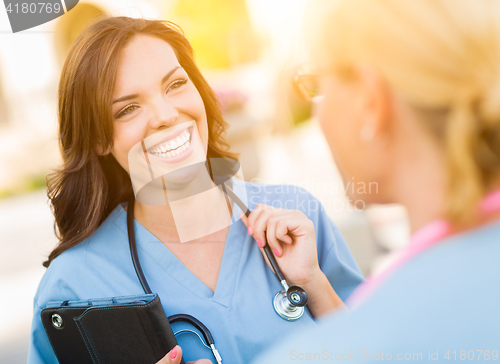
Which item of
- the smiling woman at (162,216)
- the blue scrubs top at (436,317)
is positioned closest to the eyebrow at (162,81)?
the smiling woman at (162,216)

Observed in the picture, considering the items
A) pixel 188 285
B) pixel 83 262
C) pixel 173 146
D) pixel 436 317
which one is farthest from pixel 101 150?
pixel 436 317

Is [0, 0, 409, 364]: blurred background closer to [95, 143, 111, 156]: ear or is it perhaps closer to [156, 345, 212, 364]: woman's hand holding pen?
[95, 143, 111, 156]: ear

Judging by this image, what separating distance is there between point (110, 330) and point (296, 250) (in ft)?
1.48

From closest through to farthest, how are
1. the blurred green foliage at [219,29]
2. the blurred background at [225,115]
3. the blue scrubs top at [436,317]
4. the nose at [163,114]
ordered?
the blue scrubs top at [436,317] < the nose at [163,114] < the blurred background at [225,115] < the blurred green foliage at [219,29]

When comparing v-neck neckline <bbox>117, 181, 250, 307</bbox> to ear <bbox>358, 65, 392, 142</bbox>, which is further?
v-neck neckline <bbox>117, 181, 250, 307</bbox>

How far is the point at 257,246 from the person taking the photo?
1.09m

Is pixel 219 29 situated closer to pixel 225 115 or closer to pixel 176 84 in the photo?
pixel 225 115

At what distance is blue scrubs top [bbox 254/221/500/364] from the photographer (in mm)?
401

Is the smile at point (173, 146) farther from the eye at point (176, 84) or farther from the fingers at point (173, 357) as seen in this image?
the fingers at point (173, 357)

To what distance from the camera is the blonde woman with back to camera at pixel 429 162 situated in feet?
1.32

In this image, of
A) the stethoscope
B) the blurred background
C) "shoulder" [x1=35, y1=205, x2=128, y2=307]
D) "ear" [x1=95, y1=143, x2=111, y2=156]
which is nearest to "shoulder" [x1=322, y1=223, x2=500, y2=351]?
the blurred background

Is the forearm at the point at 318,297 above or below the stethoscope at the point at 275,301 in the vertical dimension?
below

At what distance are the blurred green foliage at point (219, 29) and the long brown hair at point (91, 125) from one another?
4.00 m

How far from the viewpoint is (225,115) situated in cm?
395
